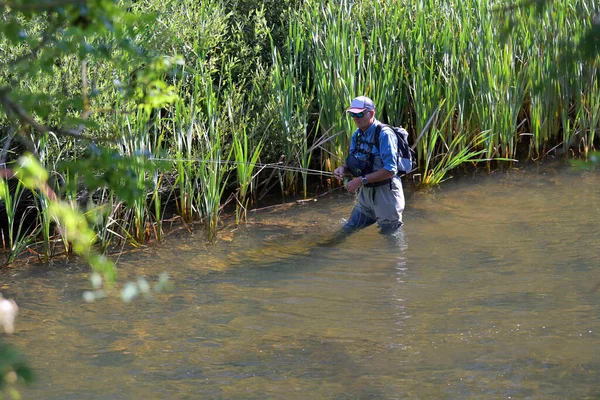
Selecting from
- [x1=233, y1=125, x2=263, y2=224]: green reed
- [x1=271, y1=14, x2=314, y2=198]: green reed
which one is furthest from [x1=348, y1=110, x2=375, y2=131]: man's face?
[x1=271, y1=14, x2=314, y2=198]: green reed

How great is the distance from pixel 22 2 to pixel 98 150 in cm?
34

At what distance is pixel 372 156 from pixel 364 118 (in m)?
0.33

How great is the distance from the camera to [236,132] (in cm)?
704

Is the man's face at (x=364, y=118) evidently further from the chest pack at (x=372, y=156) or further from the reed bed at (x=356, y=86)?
the reed bed at (x=356, y=86)

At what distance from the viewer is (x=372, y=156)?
22.0 ft

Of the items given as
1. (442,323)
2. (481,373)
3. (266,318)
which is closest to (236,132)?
(266,318)

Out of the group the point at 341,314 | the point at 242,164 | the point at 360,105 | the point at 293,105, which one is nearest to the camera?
the point at 341,314

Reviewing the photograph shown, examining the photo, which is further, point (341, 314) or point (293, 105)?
point (293, 105)

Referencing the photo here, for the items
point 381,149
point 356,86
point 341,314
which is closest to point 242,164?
point 381,149

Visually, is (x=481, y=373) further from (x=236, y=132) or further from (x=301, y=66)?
(x=301, y=66)

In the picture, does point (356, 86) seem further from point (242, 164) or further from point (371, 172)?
point (242, 164)

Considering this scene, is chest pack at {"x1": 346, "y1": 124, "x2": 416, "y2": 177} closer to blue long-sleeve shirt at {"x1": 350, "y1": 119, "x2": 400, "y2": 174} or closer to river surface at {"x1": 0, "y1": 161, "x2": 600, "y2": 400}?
blue long-sleeve shirt at {"x1": 350, "y1": 119, "x2": 400, "y2": 174}

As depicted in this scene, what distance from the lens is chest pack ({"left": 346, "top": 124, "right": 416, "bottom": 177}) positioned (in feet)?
21.8

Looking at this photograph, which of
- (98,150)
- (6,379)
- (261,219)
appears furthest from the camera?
(261,219)
